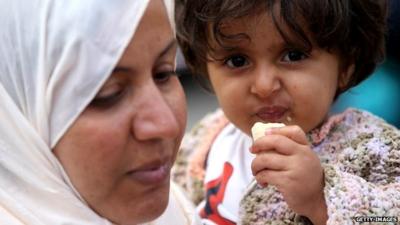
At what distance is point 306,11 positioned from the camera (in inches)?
59.6

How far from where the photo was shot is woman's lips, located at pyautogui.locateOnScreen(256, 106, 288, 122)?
1551mm

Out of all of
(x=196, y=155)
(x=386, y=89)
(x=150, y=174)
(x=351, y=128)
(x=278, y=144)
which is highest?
(x=150, y=174)

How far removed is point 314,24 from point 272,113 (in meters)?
0.27

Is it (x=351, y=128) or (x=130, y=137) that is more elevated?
(x=130, y=137)

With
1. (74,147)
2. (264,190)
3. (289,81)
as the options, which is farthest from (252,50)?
(74,147)

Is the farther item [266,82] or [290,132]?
[266,82]

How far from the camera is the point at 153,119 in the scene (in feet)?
3.29

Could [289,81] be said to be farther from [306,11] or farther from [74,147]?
[74,147]

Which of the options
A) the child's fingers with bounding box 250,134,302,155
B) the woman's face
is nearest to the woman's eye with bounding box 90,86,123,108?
the woman's face

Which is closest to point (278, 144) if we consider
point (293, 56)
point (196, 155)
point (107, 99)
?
point (293, 56)

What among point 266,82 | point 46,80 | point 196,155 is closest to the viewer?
point 46,80

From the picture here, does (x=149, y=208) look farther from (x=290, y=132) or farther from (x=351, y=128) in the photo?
(x=351, y=128)

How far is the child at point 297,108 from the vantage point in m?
1.32

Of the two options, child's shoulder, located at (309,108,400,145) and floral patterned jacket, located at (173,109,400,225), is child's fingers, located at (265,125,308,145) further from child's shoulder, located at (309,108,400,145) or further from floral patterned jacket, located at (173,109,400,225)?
child's shoulder, located at (309,108,400,145)
